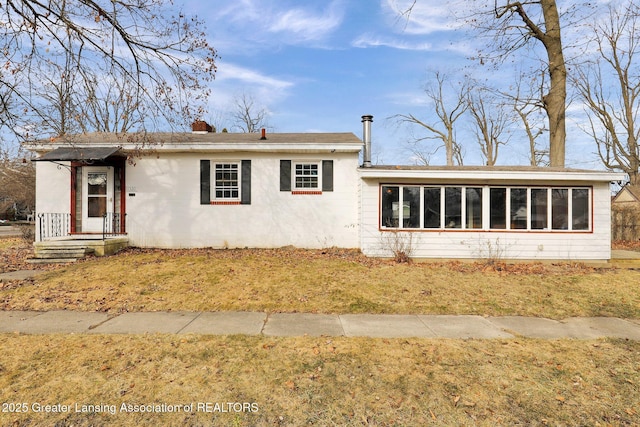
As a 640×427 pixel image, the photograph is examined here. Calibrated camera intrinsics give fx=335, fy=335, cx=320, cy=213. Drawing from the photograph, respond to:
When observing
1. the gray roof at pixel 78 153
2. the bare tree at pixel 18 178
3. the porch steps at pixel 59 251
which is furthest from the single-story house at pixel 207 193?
the bare tree at pixel 18 178

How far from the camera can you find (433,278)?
7.74 metres

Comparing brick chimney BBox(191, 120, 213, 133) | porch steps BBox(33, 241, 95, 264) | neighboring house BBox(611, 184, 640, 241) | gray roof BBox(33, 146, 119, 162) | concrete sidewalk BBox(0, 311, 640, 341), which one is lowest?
concrete sidewalk BBox(0, 311, 640, 341)

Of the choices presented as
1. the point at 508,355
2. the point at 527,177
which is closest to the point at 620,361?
the point at 508,355

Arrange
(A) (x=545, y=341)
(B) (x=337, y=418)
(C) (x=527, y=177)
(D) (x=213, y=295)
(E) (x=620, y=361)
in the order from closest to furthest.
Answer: (B) (x=337, y=418), (E) (x=620, y=361), (A) (x=545, y=341), (D) (x=213, y=295), (C) (x=527, y=177)

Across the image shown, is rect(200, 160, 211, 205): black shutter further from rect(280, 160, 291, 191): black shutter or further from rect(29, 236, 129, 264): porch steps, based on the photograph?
rect(29, 236, 129, 264): porch steps

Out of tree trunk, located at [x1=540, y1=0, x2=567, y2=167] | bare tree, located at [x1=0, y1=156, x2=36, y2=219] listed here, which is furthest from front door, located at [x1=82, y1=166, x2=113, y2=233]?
tree trunk, located at [x1=540, y1=0, x2=567, y2=167]

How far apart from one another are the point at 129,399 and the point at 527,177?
10.7 metres

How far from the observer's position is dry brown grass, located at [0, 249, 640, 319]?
231 inches

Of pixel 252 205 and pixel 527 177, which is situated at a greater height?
pixel 527 177

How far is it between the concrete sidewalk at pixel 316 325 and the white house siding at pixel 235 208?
5.97 meters

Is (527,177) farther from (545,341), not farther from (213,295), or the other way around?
(213,295)

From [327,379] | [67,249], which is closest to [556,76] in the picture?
[327,379]

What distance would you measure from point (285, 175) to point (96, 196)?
649 centimetres

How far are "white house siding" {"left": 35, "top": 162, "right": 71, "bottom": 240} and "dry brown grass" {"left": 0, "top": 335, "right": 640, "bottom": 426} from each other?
887 centimetres
